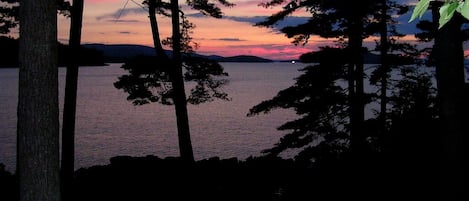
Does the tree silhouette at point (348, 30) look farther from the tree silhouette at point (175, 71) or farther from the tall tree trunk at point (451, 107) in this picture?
the tall tree trunk at point (451, 107)

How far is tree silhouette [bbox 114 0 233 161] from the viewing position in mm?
16594

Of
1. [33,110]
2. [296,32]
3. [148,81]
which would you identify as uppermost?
[296,32]

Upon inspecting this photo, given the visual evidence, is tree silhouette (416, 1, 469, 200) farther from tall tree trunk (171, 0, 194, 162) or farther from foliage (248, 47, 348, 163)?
foliage (248, 47, 348, 163)

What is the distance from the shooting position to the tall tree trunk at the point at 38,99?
18.3 ft

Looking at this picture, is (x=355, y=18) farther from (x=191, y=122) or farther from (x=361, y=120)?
(x=191, y=122)

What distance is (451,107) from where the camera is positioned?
26.8 feet

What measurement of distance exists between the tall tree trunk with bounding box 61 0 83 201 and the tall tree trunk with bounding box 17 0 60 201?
21.5 feet

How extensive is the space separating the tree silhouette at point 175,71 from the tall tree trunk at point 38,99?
33.6 ft

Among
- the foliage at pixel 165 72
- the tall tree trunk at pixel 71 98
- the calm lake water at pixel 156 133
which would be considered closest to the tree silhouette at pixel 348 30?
the foliage at pixel 165 72

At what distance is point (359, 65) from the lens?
1891 centimetres

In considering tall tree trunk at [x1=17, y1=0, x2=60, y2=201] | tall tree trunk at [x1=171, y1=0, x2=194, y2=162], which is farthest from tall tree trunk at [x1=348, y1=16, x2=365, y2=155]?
tall tree trunk at [x1=17, y1=0, x2=60, y2=201]

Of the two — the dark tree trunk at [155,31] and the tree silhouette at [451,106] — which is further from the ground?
the dark tree trunk at [155,31]

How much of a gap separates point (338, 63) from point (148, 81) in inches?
313

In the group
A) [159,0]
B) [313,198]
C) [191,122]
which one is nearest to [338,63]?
[159,0]
